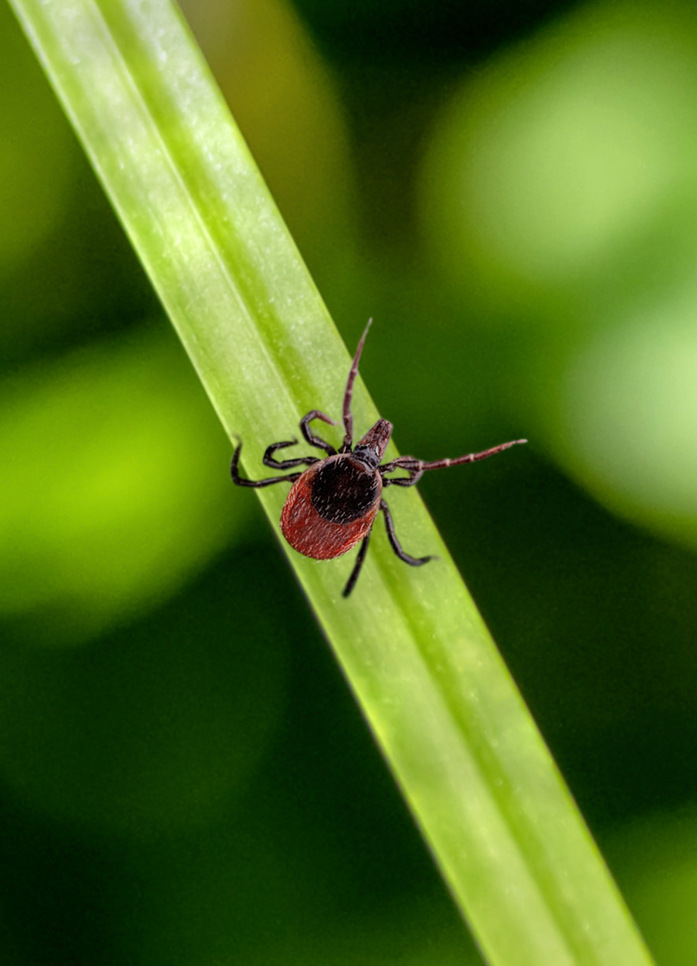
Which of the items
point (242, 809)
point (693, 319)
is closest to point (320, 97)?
point (693, 319)

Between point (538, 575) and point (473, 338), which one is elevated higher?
point (473, 338)

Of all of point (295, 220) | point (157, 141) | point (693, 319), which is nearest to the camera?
point (157, 141)

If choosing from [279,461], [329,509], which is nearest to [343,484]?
[329,509]

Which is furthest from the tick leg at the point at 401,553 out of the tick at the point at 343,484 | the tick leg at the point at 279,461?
the tick leg at the point at 279,461

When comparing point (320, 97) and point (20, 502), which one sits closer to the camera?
point (20, 502)

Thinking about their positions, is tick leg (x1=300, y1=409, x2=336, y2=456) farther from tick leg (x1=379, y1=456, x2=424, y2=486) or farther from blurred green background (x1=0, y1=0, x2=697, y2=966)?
blurred green background (x1=0, y1=0, x2=697, y2=966)

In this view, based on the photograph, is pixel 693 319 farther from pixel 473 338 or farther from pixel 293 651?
pixel 293 651

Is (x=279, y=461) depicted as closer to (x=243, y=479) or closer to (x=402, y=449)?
(x=243, y=479)
